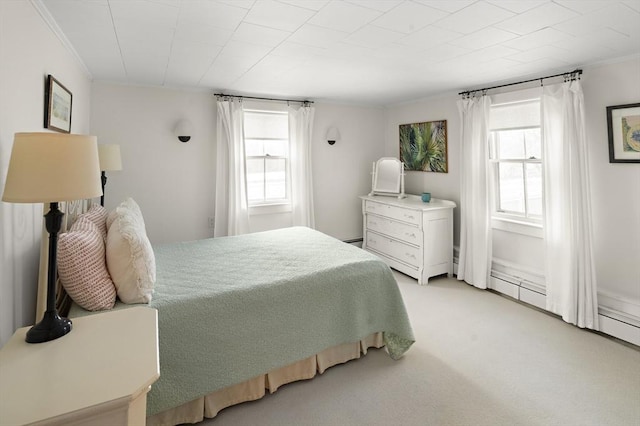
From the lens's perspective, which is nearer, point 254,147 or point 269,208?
point 254,147

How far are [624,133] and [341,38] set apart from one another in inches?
99.9

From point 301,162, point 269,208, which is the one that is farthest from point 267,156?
point 269,208

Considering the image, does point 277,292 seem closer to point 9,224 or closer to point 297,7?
point 9,224

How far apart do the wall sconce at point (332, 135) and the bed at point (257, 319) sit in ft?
8.12

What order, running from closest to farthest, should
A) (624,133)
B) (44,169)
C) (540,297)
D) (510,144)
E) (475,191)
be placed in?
(44,169) < (624,133) < (540,297) < (510,144) < (475,191)

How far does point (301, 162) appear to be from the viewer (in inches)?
185

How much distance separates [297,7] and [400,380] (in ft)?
8.19

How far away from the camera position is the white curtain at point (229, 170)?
164 inches

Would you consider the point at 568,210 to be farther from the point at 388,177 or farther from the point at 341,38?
the point at 341,38

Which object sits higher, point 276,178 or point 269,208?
point 276,178

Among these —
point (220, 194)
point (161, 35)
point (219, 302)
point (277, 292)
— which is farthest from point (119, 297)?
Answer: point (220, 194)

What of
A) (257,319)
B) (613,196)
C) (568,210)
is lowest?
(257,319)

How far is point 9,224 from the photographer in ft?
4.94

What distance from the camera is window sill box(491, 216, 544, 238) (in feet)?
11.5
